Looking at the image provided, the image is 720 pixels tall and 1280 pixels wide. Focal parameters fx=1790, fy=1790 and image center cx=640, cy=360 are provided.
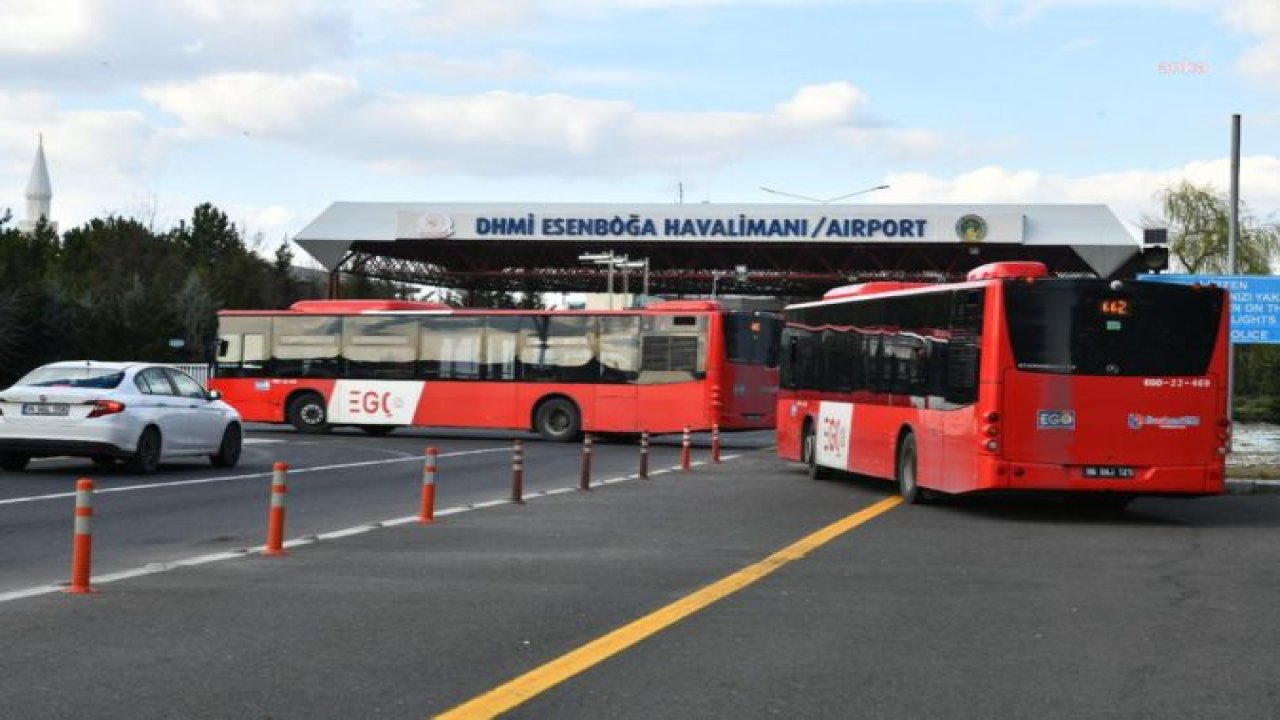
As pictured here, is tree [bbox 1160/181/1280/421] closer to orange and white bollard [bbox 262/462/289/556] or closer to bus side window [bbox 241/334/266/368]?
bus side window [bbox 241/334/266/368]

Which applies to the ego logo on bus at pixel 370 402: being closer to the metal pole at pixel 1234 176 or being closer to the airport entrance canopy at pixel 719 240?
the metal pole at pixel 1234 176

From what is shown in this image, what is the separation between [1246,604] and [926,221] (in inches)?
2270

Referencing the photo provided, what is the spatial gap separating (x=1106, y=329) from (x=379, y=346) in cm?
2359

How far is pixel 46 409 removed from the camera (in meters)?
22.9

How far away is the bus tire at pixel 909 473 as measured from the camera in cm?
2069

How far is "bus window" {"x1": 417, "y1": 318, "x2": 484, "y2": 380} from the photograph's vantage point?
3903cm

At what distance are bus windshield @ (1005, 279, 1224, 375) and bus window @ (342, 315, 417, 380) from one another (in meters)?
22.6

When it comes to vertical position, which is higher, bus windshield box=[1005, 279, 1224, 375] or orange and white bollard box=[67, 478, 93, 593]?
bus windshield box=[1005, 279, 1224, 375]

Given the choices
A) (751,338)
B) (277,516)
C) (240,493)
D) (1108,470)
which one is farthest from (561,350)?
(277,516)

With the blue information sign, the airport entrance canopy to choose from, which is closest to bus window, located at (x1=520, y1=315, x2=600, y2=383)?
the blue information sign

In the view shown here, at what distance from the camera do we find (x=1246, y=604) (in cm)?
1151

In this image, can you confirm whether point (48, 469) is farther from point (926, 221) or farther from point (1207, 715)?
point (926, 221)

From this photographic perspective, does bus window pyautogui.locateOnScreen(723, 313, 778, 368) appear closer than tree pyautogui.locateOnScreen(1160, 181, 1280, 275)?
Yes

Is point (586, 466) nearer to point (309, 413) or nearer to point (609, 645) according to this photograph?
point (609, 645)
